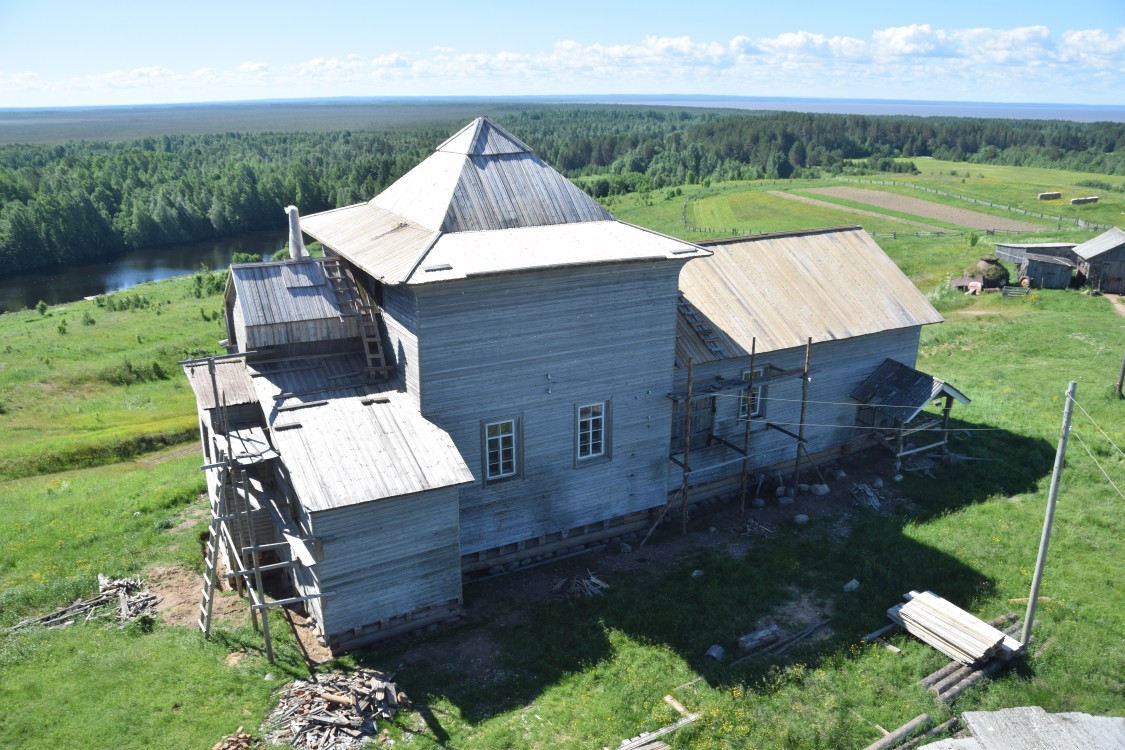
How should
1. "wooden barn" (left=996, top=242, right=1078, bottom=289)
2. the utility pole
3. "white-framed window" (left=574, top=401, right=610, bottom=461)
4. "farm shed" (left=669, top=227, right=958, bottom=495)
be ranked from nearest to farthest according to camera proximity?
the utility pole → "white-framed window" (left=574, top=401, right=610, bottom=461) → "farm shed" (left=669, top=227, right=958, bottom=495) → "wooden barn" (left=996, top=242, right=1078, bottom=289)

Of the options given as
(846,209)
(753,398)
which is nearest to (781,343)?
(753,398)

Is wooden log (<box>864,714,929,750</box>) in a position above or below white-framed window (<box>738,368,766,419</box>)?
below

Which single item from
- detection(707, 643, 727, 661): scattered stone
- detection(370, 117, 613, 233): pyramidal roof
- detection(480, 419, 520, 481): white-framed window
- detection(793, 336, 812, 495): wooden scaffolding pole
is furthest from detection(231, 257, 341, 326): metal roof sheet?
detection(793, 336, 812, 495): wooden scaffolding pole

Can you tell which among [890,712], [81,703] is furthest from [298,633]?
[890,712]

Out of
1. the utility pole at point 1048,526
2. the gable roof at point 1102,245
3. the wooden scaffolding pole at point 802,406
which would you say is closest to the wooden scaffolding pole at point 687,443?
the wooden scaffolding pole at point 802,406

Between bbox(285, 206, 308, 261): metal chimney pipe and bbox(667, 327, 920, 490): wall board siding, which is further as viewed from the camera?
bbox(667, 327, 920, 490): wall board siding

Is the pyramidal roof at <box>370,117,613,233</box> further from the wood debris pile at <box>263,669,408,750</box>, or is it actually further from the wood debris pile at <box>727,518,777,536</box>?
the wood debris pile at <box>263,669,408,750</box>

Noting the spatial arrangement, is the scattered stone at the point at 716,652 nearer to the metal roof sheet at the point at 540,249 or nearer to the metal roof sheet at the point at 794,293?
the metal roof sheet at the point at 794,293

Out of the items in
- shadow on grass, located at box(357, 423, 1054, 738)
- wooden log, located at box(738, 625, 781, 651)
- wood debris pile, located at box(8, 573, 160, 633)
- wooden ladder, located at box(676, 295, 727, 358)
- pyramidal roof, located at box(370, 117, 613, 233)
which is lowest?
wood debris pile, located at box(8, 573, 160, 633)
